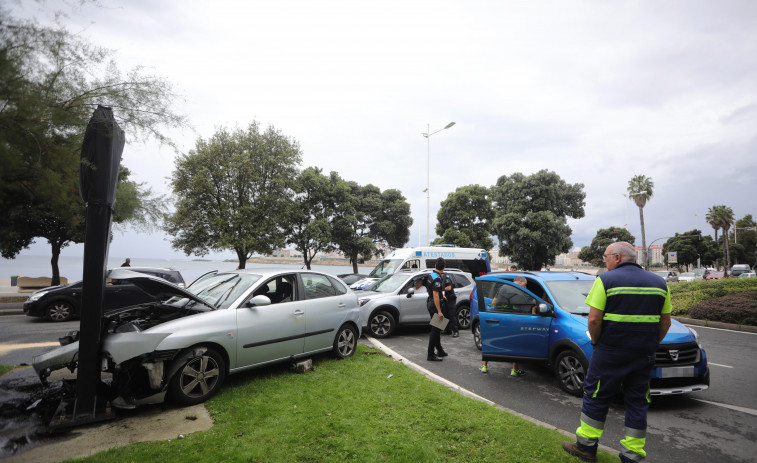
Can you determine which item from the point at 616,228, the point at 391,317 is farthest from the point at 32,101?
the point at 616,228

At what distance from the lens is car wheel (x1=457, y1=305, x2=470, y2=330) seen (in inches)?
423

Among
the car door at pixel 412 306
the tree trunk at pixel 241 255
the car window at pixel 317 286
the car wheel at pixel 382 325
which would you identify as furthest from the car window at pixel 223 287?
the tree trunk at pixel 241 255

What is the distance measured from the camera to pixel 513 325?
5.82 m

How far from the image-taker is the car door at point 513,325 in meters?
5.62

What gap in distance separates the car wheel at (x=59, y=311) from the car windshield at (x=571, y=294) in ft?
42.8

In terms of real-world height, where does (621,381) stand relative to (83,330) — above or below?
below

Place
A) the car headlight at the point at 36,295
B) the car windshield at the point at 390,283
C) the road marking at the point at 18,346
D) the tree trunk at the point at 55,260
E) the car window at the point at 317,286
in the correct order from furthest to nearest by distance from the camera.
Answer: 1. the tree trunk at the point at 55,260
2. the car headlight at the point at 36,295
3. the car windshield at the point at 390,283
4. the road marking at the point at 18,346
5. the car window at the point at 317,286

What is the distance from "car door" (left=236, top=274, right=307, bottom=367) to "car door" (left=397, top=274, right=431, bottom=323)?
4.10 meters

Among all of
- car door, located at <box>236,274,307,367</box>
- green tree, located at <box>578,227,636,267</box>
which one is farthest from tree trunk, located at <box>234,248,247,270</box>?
green tree, located at <box>578,227,636,267</box>

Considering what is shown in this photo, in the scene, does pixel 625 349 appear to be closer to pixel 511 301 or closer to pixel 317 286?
pixel 511 301

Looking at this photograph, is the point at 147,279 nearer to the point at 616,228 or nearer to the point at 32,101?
the point at 32,101

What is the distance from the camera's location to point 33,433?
355 centimetres

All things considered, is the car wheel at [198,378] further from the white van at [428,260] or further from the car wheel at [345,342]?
the white van at [428,260]

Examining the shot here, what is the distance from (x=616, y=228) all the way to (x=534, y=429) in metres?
66.4
